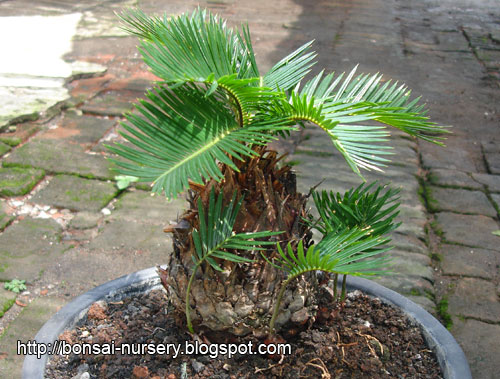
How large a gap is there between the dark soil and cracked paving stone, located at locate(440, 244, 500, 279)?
129cm

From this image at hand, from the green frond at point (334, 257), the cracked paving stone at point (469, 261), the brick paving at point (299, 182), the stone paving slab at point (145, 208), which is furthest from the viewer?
the stone paving slab at point (145, 208)

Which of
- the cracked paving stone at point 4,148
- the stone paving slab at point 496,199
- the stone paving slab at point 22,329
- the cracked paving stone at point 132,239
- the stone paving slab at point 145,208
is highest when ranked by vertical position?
the cracked paving stone at point 4,148

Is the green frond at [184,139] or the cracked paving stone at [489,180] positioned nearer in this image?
the green frond at [184,139]

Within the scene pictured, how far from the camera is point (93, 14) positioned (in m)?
6.90

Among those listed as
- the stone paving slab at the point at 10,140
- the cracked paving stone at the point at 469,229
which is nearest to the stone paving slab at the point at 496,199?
the cracked paving stone at the point at 469,229

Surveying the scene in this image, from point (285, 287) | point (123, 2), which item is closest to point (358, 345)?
point (285, 287)

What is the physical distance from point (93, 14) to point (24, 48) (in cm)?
157

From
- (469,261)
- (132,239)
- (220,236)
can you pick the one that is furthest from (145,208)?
(220,236)

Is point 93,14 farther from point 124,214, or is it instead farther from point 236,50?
point 236,50

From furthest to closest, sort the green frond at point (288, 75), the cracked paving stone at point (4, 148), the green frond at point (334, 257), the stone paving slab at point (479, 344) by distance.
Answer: the cracked paving stone at point (4, 148) → the stone paving slab at point (479, 344) → the green frond at point (288, 75) → the green frond at point (334, 257)

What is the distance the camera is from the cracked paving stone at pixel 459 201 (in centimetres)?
354

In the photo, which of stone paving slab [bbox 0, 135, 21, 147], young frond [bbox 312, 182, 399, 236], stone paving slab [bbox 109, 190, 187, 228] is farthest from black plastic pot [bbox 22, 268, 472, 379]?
stone paving slab [bbox 0, 135, 21, 147]

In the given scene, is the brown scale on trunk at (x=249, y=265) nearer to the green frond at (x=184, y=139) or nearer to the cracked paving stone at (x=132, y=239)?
the green frond at (x=184, y=139)

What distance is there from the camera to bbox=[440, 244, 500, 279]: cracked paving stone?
299 centimetres
